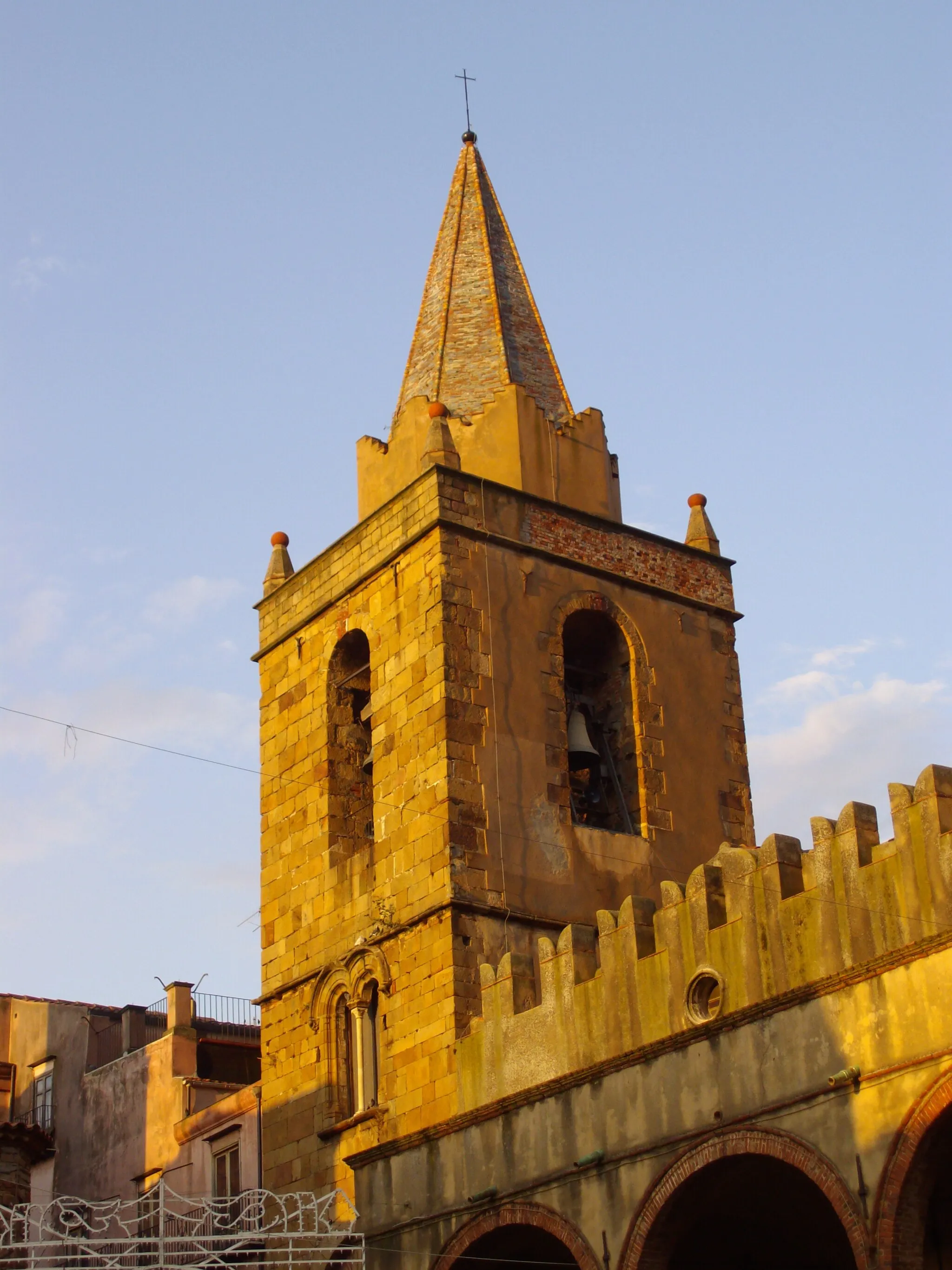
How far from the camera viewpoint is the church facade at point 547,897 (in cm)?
1599

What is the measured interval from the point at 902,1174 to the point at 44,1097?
70.4ft

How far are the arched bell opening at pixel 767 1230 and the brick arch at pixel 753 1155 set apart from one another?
0.58 metres

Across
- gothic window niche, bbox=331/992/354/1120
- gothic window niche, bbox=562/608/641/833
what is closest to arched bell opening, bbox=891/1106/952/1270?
gothic window niche, bbox=562/608/641/833

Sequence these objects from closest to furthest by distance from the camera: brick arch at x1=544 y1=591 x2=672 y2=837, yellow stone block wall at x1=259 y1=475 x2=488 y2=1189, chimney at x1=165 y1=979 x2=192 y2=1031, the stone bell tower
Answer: yellow stone block wall at x1=259 y1=475 x2=488 y2=1189 < the stone bell tower < brick arch at x1=544 y1=591 x2=672 y2=837 < chimney at x1=165 y1=979 x2=192 y2=1031

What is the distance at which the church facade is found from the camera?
16.0 m

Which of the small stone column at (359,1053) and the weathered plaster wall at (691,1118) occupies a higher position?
the small stone column at (359,1053)

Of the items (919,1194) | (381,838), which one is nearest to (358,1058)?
(381,838)

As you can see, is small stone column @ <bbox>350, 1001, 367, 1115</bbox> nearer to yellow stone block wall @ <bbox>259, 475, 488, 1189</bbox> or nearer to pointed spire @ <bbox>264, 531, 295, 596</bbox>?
yellow stone block wall @ <bbox>259, 475, 488, 1189</bbox>

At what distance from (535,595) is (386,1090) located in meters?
6.11

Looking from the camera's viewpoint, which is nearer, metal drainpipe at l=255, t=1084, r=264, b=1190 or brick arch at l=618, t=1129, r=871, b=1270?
brick arch at l=618, t=1129, r=871, b=1270

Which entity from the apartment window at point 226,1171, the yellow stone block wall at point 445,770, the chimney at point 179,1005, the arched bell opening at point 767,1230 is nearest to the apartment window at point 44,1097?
the chimney at point 179,1005

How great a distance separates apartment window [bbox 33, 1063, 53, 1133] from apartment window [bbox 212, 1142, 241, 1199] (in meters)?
5.79

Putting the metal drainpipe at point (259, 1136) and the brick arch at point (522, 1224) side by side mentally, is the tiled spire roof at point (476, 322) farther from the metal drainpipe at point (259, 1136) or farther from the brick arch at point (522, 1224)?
the brick arch at point (522, 1224)

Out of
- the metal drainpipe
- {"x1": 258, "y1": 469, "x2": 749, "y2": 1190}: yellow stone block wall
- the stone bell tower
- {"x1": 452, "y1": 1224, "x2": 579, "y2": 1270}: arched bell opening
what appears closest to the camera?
{"x1": 452, "y1": 1224, "x2": 579, "y2": 1270}: arched bell opening
